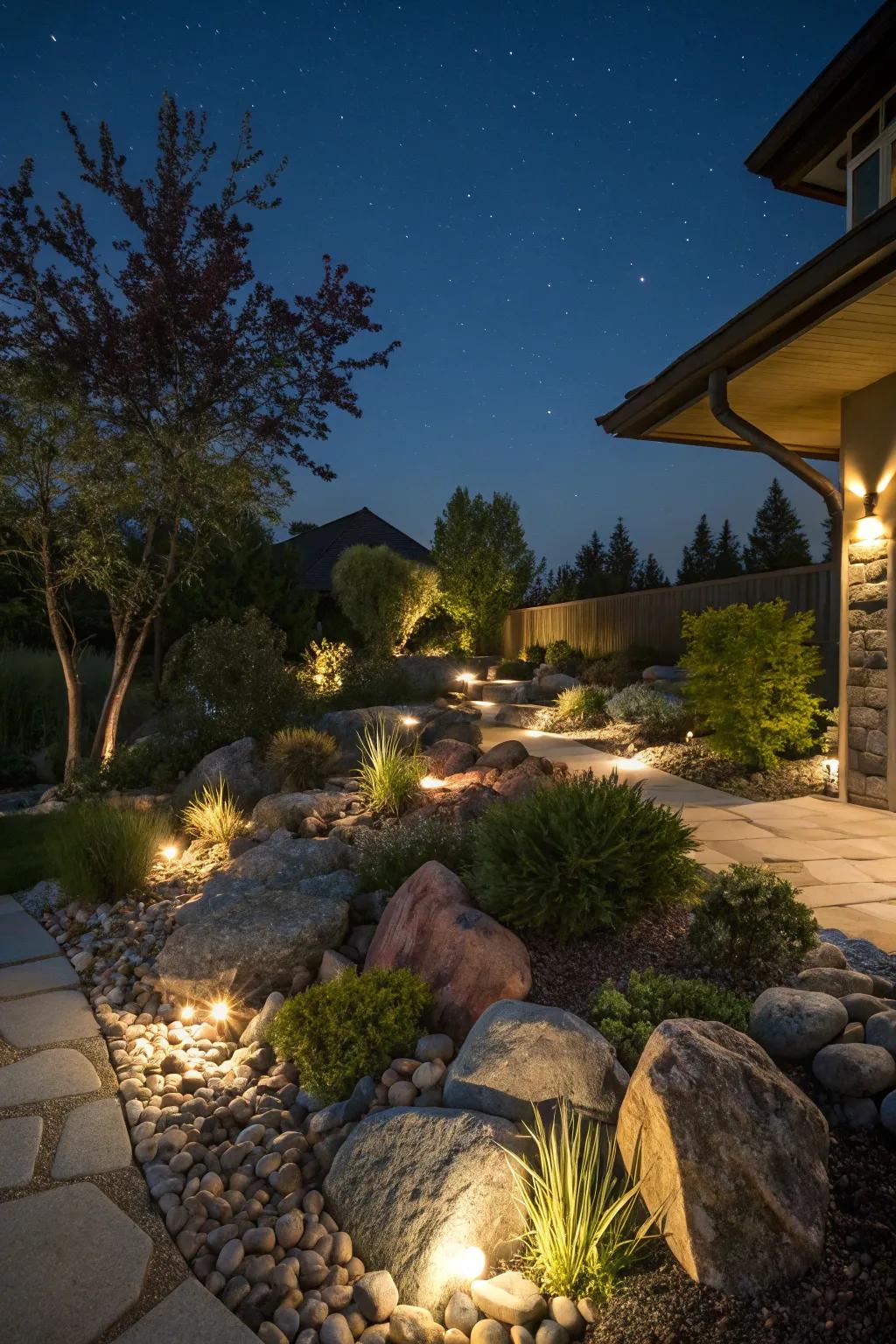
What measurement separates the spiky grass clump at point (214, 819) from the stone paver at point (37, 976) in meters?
1.73

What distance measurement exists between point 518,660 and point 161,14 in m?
13.1

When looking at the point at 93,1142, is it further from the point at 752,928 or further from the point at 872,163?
the point at 872,163

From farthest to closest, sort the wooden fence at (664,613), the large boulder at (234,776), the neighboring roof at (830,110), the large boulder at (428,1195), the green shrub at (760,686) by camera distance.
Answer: the wooden fence at (664,613)
the green shrub at (760,686)
the large boulder at (234,776)
the neighboring roof at (830,110)
the large boulder at (428,1195)

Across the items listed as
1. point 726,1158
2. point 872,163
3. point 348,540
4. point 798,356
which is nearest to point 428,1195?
point 726,1158

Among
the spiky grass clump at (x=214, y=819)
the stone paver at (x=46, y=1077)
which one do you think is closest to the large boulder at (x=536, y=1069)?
the stone paver at (x=46, y=1077)

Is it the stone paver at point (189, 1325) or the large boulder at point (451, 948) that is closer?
the stone paver at point (189, 1325)

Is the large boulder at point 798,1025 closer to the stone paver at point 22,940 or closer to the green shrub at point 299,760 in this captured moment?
the stone paver at point 22,940

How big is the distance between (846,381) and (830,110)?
2565 mm

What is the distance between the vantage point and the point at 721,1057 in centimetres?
190

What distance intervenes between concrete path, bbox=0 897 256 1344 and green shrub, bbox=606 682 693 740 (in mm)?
6546

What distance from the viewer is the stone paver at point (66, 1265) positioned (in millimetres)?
1701

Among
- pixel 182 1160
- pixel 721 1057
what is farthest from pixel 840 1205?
pixel 182 1160

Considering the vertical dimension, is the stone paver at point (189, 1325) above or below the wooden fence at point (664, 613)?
below

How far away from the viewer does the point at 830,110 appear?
21.8ft
